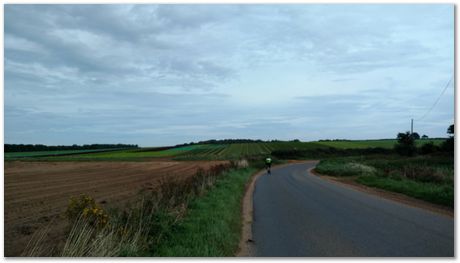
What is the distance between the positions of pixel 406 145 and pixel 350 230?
79.7 meters

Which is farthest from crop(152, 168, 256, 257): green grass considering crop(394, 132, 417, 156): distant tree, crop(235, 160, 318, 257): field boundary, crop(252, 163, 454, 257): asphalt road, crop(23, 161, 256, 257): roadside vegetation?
crop(394, 132, 417, 156): distant tree

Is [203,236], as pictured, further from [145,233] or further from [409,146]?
[409,146]

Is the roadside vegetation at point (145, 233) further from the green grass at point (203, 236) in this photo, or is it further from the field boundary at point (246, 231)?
the field boundary at point (246, 231)

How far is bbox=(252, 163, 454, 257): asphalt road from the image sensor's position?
361 inches

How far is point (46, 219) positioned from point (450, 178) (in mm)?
19627

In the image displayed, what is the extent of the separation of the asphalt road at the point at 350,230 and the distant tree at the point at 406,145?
233 feet

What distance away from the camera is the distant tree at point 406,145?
8464cm

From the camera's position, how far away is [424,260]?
808cm

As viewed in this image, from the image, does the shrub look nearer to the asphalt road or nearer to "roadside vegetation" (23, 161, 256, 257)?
"roadside vegetation" (23, 161, 256, 257)

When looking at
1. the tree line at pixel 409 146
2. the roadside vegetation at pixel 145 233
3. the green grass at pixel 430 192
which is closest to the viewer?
the roadside vegetation at pixel 145 233

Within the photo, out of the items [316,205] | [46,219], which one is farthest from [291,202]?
[46,219]

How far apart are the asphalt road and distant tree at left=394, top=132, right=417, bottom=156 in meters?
71.1

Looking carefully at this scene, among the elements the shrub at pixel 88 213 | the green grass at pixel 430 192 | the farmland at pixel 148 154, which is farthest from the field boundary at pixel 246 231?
the farmland at pixel 148 154

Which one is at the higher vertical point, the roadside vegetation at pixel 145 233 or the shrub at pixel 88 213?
Result: the shrub at pixel 88 213
